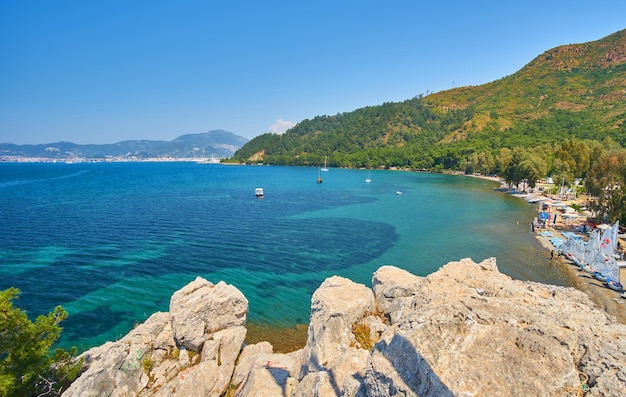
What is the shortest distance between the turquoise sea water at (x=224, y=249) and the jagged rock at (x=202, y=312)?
588 cm

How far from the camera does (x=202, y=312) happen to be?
20.9 metres

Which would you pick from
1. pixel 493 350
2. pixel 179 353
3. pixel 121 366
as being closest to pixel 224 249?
pixel 179 353

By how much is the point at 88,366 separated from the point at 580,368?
74.2 ft

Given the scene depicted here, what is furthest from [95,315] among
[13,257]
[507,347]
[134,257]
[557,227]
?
[557,227]

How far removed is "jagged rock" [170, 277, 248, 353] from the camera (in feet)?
66.3

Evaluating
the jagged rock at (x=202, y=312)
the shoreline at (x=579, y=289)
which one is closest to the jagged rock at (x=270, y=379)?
the jagged rock at (x=202, y=312)

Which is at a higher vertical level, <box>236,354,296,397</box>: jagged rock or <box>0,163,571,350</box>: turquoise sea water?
<box>236,354,296,397</box>: jagged rock

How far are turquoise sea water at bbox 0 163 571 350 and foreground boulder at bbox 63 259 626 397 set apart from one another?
7536 millimetres

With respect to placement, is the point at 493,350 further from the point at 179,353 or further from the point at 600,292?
the point at 600,292

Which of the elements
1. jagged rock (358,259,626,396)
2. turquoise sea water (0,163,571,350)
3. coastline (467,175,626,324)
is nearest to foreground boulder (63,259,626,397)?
jagged rock (358,259,626,396)

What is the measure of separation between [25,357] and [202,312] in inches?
337

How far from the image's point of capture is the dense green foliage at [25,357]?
14.3 meters

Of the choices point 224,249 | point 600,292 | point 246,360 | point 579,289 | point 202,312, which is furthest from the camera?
point 224,249

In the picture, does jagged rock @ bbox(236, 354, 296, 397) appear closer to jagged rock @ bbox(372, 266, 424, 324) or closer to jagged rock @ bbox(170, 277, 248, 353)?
jagged rock @ bbox(170, 277, 248, 353)
